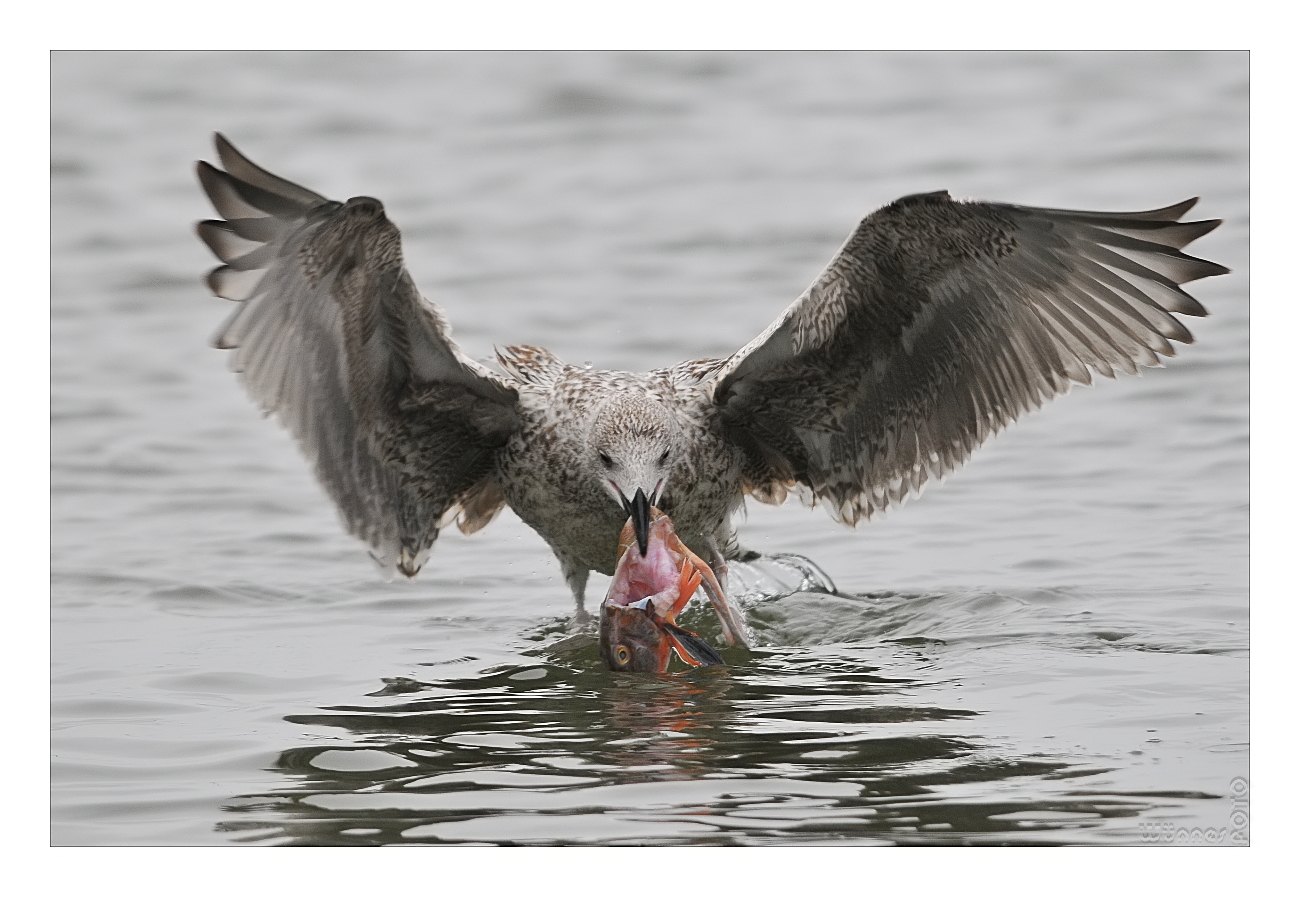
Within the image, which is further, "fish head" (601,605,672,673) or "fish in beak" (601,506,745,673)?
"fish head" (601,605,672,673)

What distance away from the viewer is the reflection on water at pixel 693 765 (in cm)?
457

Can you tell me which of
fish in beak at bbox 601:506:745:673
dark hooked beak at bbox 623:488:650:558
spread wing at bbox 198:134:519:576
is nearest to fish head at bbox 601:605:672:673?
fish in beak at bbox 601:506:745:673

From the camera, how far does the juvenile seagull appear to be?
19.6 ft

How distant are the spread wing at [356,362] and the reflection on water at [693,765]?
0.87 meters

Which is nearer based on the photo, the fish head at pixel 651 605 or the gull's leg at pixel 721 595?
the fish head at pixel 651 605

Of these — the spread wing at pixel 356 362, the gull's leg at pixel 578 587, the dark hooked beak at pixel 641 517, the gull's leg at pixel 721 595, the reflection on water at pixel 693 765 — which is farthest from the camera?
the gull's leg at pixel 578 587

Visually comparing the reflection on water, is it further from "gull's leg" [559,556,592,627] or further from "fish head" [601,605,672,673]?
"gull's leg" [559,556,592,627]

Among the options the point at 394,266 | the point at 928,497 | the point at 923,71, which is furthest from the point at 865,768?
the point at 923,71

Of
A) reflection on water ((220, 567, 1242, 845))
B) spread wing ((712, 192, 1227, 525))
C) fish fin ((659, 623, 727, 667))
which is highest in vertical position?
spread wing ((712, 192, 1227, 525))

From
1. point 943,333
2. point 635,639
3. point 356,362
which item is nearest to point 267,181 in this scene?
point 356,362

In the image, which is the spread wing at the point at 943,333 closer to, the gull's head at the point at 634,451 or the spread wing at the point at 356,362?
the gull's head at the point at 634,451

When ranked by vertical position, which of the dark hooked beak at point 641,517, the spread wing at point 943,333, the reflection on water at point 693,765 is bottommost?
the reflection on water at point 693,765

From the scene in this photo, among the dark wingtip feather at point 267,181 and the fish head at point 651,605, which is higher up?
the dark wingtip feather at point 267,181

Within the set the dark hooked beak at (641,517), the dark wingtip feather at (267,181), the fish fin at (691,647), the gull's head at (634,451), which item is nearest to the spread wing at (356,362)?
the dark wingtip feather at (267,181)
